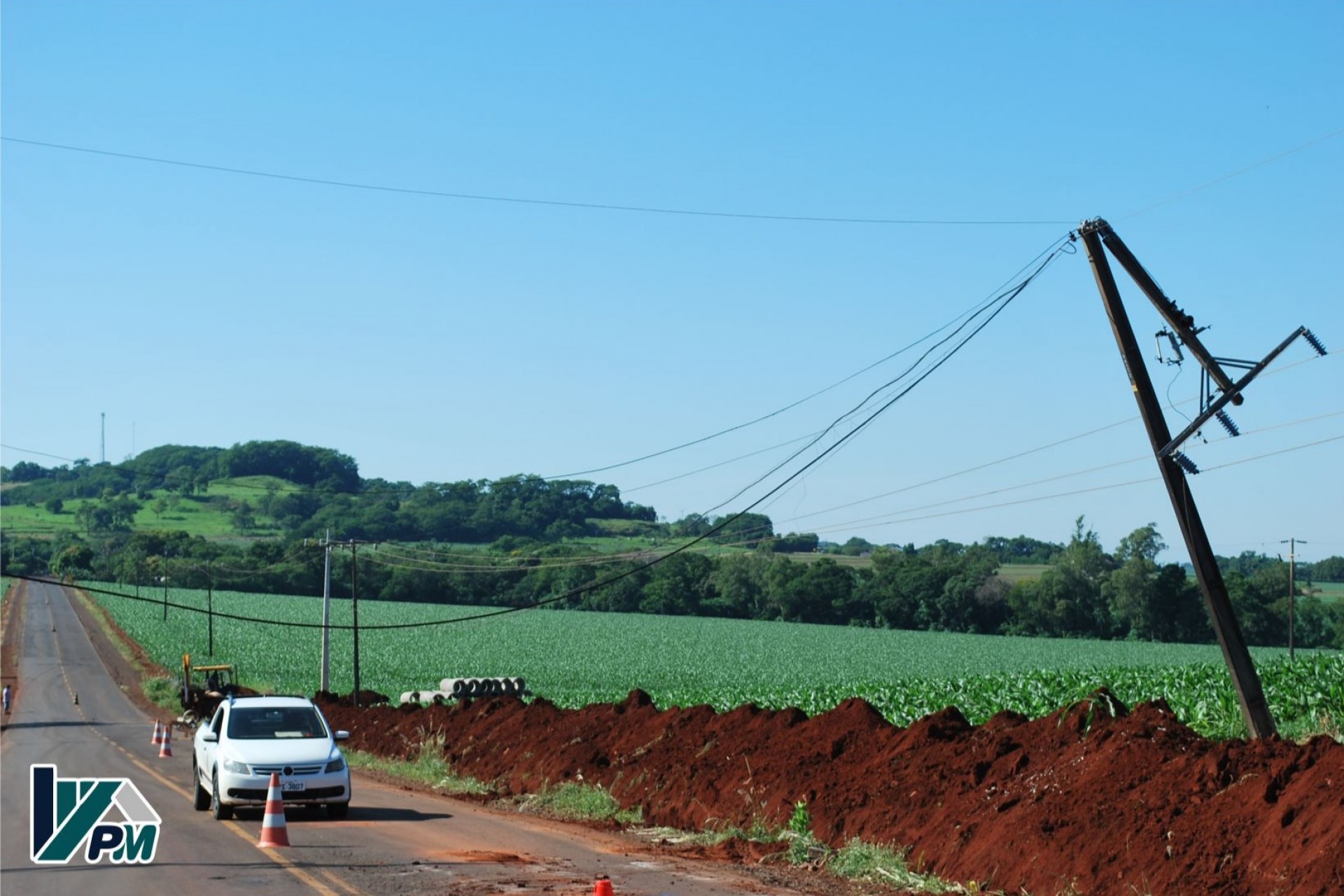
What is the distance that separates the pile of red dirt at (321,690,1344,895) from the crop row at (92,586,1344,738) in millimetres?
5722

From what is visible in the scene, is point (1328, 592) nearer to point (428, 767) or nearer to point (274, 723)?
point (428, 767)

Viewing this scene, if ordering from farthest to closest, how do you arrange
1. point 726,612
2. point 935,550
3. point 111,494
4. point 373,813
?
point 111,494 < point 935,550 < point 726,612 < point 373,813

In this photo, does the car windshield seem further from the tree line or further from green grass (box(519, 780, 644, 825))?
the tree line

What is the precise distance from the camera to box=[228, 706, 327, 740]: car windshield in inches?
749

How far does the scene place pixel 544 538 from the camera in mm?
91188

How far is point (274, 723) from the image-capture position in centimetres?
1936

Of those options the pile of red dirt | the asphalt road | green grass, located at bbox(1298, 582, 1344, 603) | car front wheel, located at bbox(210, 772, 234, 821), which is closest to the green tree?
green grass, located at bbox(1298, 582, 1344, 603)

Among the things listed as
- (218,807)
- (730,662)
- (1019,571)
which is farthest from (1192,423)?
(1019,571)

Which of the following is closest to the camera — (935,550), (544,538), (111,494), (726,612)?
(544,538)

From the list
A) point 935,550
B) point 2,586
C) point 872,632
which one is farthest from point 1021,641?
point 2,586

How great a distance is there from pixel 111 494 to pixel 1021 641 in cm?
13136

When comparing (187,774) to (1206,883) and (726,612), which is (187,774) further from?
(726,612)

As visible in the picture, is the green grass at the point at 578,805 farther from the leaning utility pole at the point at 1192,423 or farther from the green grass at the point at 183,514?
the green grass at the point at 183,514

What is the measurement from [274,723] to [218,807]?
1497mm
